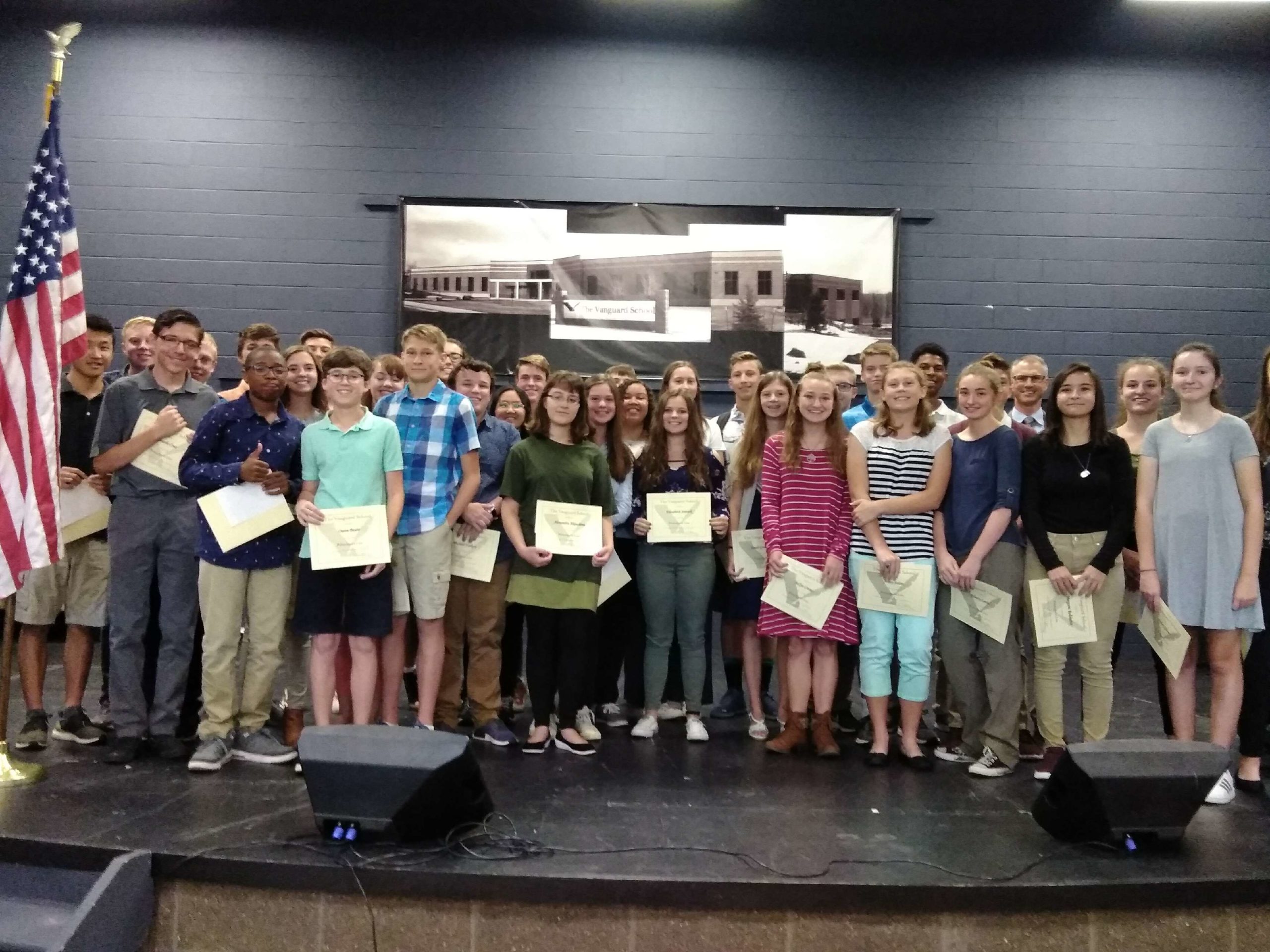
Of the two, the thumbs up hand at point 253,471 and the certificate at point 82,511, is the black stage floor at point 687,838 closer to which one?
the certificate at point 82,511

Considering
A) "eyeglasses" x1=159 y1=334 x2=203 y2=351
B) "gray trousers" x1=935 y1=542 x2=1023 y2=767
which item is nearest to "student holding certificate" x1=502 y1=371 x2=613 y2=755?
"eyeglasses" x1=159 y1=334 x2=203 y2=351

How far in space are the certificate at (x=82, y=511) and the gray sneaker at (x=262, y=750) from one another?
1.02 meters

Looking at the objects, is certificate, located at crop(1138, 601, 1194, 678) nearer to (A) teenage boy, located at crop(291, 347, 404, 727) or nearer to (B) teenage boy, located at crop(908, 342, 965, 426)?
(B) teenage boy, located at crop(908, 342, 965, 426)

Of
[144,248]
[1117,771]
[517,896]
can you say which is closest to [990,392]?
[1117,771]

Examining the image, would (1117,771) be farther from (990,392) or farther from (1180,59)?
(1180,59)

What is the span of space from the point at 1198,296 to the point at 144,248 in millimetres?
7369

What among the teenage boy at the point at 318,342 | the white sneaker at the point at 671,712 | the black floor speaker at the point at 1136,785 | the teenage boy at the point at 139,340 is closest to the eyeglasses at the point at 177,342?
the teenage boy at the point at 139,340

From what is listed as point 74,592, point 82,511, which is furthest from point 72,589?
point 82,511

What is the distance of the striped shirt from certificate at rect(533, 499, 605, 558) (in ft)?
3.49

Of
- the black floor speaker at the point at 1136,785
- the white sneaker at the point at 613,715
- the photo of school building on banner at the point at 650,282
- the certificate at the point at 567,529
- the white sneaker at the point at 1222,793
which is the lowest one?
the white sneaker at the point at 613,715

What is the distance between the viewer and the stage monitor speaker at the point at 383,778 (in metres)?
2.57

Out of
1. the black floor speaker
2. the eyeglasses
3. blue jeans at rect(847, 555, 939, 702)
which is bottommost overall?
the black floor speaker

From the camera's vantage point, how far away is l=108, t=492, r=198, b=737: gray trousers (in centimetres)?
348

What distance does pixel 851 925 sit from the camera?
2488 millimetres
